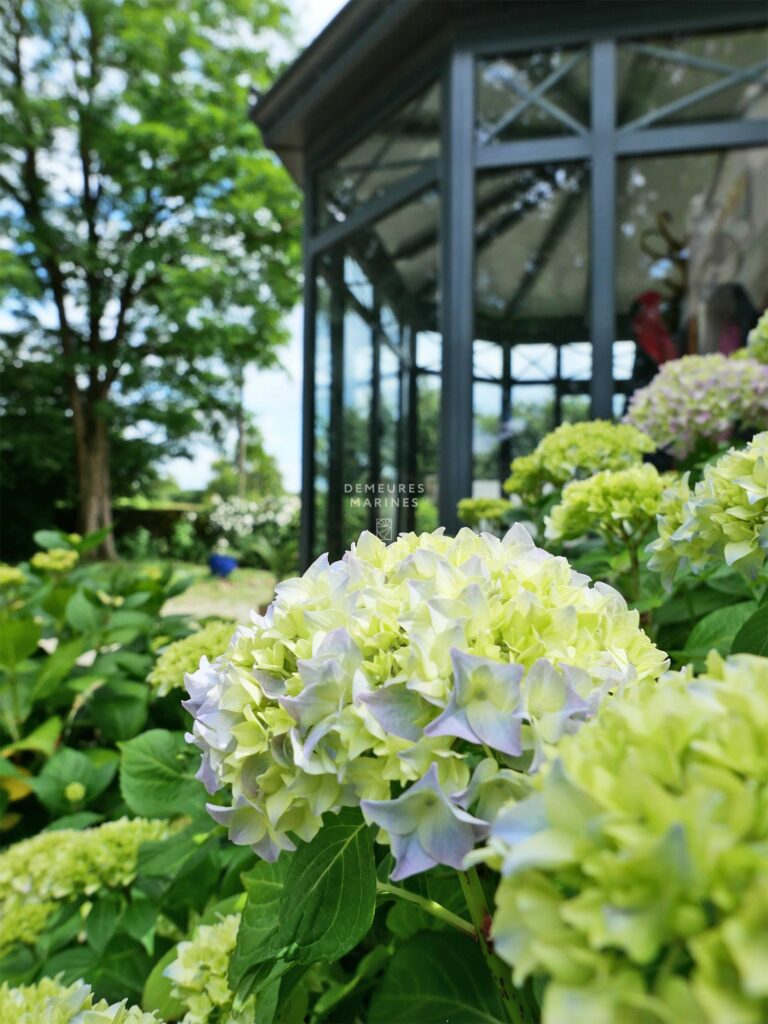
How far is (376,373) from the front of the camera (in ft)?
13.6

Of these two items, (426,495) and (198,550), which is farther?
(198,550)

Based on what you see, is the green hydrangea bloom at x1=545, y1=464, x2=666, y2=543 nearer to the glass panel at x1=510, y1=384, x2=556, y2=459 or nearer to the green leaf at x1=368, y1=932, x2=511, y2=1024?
the green leaf at x1=368, y1=932, x2=511, y2=1024

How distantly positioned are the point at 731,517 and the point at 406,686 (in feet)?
1.24

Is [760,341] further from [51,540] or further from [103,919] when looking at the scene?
[51,540]

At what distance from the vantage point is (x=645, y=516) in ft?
3.08

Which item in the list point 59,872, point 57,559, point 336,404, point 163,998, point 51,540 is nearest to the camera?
point 163,998

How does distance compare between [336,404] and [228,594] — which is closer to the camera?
[336,404]

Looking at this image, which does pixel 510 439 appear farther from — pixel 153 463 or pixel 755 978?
pixel 153 463

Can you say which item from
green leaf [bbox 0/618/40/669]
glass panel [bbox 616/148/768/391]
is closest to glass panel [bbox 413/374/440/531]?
glass panel [bbox 616/148/768/391]

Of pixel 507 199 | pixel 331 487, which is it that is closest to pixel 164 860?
pixel 507 199

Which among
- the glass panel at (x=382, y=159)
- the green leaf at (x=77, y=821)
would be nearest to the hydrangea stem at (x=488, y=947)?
the green leaf at (x=77, y=821)

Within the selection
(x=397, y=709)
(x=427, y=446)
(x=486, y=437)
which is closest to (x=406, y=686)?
(x=397, y=709)

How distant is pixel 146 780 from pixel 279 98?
4014 mm

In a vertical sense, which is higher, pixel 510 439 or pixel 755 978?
pixel 510 439
